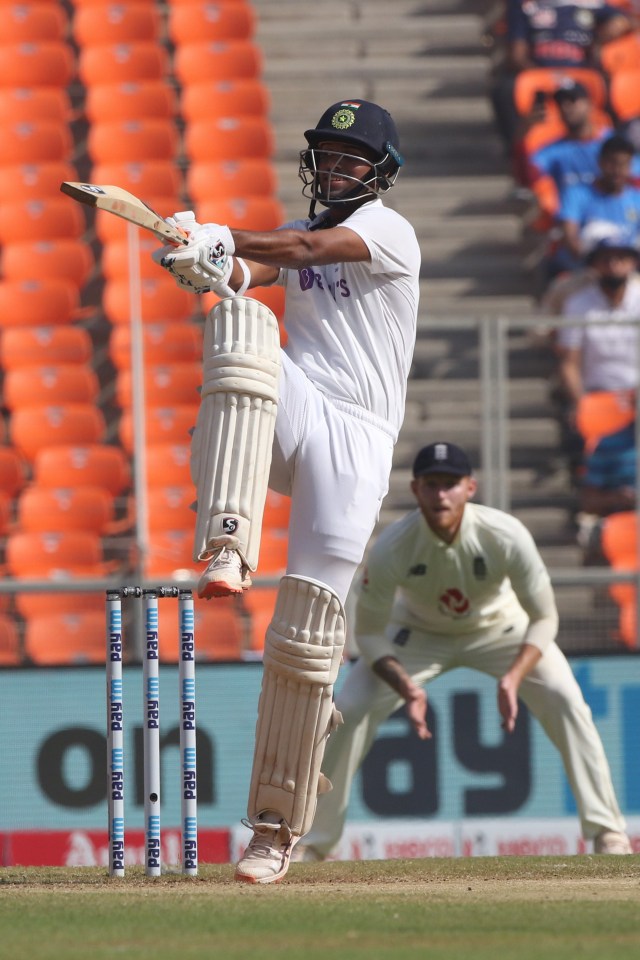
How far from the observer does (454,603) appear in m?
7.86

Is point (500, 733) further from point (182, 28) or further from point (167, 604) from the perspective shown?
point (182, 28)

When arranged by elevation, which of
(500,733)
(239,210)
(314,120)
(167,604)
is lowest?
(500,733)

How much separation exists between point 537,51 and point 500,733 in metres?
7.02

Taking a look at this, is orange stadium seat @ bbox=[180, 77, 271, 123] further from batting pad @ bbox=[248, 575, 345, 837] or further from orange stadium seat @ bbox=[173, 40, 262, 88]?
batting pad @ bbox=[248, 575, 345, 837]

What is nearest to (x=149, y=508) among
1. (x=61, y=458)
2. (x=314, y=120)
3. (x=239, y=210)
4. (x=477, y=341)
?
(x=61, y=458)

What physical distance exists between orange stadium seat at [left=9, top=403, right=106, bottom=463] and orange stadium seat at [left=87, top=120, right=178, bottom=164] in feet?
9.08

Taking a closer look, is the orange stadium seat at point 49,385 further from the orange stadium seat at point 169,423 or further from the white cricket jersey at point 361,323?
the white cricket jersey at point 361,323

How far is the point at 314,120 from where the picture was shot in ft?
46.4

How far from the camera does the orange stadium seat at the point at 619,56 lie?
14.1 metres

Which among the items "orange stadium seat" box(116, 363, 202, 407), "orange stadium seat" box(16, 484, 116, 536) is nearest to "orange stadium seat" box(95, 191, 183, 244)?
"orange stadium seat" box(116, 363, 202, 407)

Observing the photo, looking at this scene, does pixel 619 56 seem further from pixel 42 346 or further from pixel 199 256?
pixel 199 256

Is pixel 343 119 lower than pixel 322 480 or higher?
higher

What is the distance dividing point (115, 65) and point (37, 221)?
5.92 ft

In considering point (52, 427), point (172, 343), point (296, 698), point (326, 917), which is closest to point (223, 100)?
point (172, 343)
